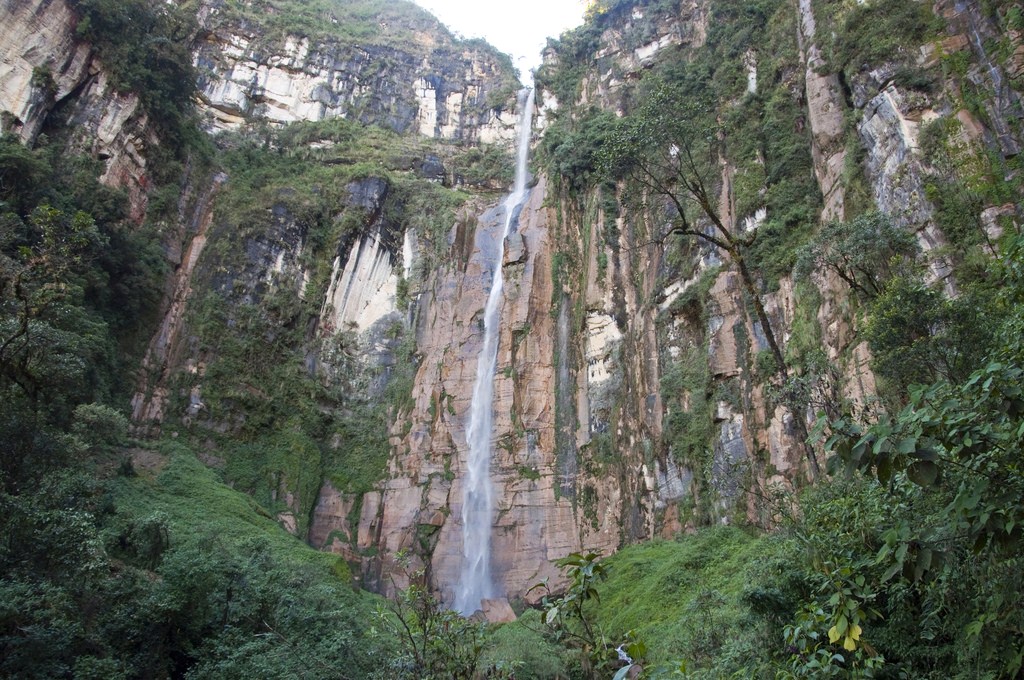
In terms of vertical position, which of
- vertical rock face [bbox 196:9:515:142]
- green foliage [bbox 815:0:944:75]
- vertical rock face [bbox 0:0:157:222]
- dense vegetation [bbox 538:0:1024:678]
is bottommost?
dense vegetation [bbox 538:0:1024:678]

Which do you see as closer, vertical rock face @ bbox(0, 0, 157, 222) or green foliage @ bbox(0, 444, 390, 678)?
green foliage @ bbox(0, 444, 390, 678)

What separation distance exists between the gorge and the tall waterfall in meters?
0.15

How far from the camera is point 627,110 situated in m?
27.7

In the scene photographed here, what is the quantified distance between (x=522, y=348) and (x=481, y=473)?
4722mm

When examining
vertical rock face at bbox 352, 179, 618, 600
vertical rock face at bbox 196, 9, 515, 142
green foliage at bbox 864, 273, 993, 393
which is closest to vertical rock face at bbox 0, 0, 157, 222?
vertical rock face at bbox 196, 9, 515, 142

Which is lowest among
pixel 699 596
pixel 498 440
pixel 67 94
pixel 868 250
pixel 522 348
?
pixel 699 596

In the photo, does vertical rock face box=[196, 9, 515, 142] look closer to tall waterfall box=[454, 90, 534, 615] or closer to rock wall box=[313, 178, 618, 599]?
tall waterfall box=[454, 90, 534, 615]

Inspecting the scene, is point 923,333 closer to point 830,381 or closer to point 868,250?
point 868,250

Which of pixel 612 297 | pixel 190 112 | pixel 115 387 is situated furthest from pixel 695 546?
pixel 190 112

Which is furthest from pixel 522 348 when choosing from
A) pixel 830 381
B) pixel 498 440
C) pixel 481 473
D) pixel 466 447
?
pixel 830 381

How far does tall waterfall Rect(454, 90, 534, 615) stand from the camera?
20.8 meters

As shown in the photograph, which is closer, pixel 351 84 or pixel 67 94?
pixel 67 94

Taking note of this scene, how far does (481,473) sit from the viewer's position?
894 inches

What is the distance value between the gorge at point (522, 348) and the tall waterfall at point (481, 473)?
0.49 ft
